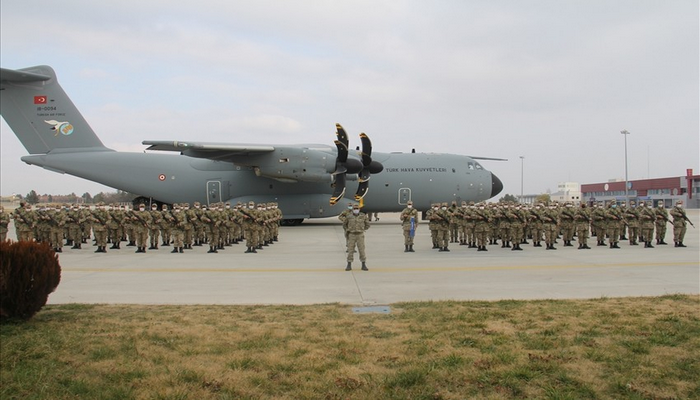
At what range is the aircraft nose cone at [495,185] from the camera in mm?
28125

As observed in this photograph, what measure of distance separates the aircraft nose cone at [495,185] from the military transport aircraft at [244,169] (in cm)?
6

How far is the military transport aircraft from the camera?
23953 millimetres

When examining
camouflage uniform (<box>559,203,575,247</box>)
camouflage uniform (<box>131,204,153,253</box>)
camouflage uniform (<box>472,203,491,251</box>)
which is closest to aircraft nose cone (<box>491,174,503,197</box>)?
camouflage uniform (<box>559,203,575,247</box>)

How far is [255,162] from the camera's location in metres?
24.2

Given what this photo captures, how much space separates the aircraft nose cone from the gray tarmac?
10708mm

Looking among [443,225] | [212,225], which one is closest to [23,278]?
[212,225]

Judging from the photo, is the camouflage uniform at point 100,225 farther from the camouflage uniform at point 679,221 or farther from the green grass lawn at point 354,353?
the camouflage uniform at point 679,221

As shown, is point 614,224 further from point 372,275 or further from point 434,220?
point 372,275

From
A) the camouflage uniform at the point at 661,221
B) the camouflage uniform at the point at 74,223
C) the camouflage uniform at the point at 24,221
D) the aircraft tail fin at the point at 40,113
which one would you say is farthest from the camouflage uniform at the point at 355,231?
the aircraft tail fin at the point at 40,113

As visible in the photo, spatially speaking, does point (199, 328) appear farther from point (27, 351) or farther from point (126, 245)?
point (126, 245)

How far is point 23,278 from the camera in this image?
667 centimetres

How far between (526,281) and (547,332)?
14.3 ft

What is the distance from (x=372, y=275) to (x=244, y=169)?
16333mm

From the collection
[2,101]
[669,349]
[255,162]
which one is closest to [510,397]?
[669,349]
